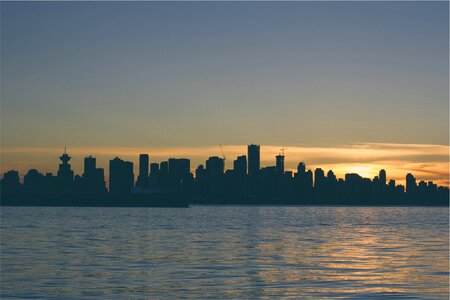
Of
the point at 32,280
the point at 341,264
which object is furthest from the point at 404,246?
the point at 32,280

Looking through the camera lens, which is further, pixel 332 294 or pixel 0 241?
pixel 0 241

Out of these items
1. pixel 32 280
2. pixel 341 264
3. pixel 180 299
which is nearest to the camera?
pixel 180 299

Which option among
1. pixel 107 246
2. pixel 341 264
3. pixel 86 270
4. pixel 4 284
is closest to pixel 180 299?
pixel 4 284

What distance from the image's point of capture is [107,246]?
253 ft

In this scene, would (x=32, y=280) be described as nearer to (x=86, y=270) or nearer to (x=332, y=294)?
(x=86, y=270)

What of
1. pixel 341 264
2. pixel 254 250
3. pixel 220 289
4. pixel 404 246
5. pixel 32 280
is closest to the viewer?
pixel 220 289

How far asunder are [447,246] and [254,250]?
2273 cm

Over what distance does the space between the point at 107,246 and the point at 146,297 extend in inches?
1515

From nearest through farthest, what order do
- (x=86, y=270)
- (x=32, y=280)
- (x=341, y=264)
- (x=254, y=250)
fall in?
(x=32, y=280)
(x=86, y=270)
(x=341, y=264)
(x=254, y=250)

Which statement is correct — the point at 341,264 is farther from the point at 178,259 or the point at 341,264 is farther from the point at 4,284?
the point at 4,284

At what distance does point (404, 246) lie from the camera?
81.6 m

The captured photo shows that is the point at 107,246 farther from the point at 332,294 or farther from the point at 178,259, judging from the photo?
the point at 332,294

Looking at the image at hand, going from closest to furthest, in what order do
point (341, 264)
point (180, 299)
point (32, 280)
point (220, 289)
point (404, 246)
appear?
1. point (180, 299)
2. point (220, 289)
3. point (32, 280)
4. point (341, 264)
5. point (404, 246)

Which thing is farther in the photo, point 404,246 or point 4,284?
point 404,246
